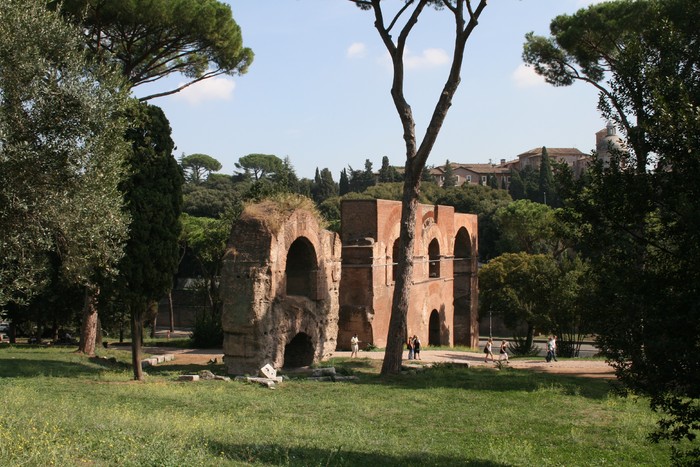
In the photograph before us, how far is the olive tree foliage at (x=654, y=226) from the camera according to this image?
479cm

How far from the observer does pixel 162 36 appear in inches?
707

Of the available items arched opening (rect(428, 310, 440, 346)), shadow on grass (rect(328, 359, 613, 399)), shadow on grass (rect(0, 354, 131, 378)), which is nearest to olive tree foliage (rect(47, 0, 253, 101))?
shadow on grass (rect(0, 354, 131, 378))

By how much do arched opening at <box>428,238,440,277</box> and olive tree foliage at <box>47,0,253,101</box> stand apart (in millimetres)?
9264


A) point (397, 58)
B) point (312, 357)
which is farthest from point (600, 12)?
point (312, 357)

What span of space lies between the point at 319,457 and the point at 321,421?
2.51 metres

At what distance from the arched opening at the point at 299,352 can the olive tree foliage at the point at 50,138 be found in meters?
6.64

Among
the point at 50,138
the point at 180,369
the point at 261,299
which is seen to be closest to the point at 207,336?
the point at 180,369

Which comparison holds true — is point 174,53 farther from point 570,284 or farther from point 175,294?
point 175,294

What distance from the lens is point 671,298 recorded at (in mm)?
4879

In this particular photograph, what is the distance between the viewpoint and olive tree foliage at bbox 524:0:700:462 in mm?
4793

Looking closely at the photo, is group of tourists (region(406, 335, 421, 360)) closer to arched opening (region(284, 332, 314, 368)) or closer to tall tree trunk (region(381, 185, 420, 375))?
arched opening (region(284, 332, 314, 368))

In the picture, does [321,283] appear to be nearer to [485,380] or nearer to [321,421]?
[485,380]

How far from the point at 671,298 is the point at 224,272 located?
32.1 feet

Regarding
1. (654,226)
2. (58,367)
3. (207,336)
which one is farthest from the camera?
(207,336)
